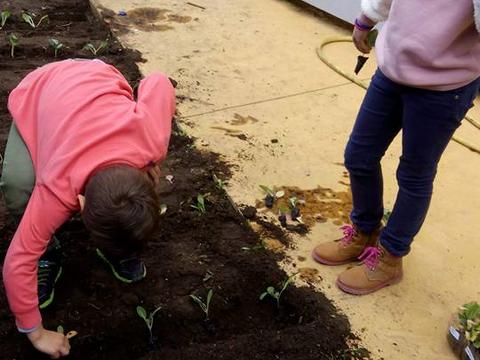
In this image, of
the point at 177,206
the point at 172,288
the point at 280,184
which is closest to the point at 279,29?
the point at 280,184

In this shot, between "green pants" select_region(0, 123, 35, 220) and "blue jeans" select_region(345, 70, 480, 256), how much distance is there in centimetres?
120

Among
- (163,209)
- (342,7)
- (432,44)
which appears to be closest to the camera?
(432,44)

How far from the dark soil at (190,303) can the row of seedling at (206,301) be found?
0.9 inches

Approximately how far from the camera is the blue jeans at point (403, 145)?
7.10 ft

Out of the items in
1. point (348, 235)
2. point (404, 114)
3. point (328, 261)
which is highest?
point (404, 114)

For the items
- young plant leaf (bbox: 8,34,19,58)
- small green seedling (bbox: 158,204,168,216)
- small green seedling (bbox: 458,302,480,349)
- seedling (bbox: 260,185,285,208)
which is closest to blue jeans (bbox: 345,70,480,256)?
small green seedling (bbox: 458,302,480,349)

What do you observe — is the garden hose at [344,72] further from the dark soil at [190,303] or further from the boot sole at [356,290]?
the dark soil at [190,303]

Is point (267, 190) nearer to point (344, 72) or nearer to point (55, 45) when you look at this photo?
point (344, 72)

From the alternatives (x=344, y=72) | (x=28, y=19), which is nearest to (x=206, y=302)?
(x=344, y=72)

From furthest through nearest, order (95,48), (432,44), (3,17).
A: 1. (3,17)
2. (95,48)
3. (432,44)

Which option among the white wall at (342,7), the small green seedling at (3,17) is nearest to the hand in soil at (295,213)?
the white wall at (342,7)

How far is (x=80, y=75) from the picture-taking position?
221 centimetres

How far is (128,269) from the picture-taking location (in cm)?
249

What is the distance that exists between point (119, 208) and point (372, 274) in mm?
1240
